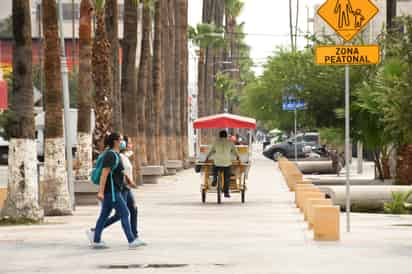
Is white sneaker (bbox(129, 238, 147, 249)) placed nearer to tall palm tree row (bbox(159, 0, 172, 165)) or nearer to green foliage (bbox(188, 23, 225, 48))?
tall palm tree row (bbox(159, 0, 172, 165))

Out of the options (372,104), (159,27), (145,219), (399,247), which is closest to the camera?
(399,247)

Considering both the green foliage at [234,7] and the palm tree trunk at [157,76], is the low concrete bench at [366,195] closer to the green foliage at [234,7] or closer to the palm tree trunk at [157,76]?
the palm tree trunk at [157,76]

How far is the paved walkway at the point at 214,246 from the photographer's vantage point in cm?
1588

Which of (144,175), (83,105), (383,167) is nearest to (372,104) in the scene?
(383,167)

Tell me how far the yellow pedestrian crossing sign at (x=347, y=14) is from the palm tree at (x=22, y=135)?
226 inches

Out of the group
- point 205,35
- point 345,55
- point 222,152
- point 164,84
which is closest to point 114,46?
point 222,152

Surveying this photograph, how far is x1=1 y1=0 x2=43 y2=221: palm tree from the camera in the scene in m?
24.0

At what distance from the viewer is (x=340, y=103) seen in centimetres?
4384

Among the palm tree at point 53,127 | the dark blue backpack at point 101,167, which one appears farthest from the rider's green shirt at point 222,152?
the dark blue backpack at point 101,167

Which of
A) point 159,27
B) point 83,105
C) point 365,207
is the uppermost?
point 159,27

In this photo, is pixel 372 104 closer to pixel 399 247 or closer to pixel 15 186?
pixel 15 186

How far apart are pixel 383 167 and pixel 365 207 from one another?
10401 mm

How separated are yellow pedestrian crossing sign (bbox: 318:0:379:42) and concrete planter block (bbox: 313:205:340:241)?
332 centimetres

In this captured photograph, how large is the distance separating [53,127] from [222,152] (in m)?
6.21
